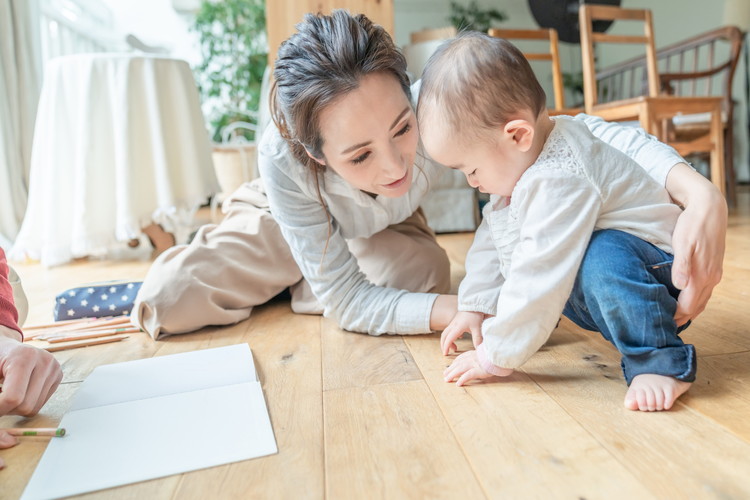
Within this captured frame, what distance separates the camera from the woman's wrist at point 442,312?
3.73ft

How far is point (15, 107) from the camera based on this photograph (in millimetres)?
3094

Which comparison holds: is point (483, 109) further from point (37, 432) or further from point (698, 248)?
point (37, 432)

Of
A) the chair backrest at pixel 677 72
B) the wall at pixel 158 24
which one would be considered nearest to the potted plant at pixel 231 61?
the wall at pixel 158 24

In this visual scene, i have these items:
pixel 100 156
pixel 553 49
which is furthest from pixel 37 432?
pixel 553 49

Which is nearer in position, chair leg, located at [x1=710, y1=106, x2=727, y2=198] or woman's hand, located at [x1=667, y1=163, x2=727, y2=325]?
A: woman's hand, located at [x1=667, y1=163, x2=727, y2=325]

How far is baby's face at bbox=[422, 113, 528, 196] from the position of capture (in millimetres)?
838

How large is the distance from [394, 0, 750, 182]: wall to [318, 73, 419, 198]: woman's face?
433 cm

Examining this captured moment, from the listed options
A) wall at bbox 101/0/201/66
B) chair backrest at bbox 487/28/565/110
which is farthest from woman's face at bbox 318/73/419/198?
wall at bbox 101/0/201/66

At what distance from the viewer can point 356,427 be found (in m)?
0.78

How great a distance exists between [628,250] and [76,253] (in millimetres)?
2166

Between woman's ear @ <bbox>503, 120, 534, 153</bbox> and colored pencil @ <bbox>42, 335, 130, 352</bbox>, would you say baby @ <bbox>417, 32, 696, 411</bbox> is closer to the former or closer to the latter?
woman's ear @ <bbox>503, 120, 534, 153</bbox>

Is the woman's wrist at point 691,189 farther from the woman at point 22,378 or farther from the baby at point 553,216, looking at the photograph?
the woman at point 22,378

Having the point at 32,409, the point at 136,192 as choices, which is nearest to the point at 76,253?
the point at 136,192

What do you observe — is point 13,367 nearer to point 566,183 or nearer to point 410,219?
point 566,183
